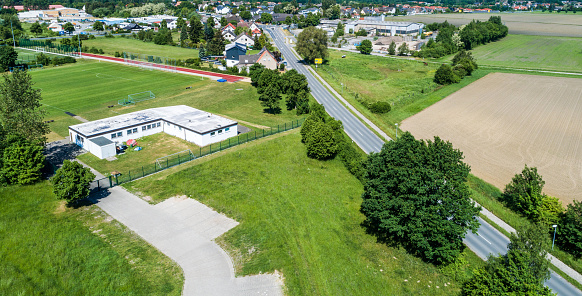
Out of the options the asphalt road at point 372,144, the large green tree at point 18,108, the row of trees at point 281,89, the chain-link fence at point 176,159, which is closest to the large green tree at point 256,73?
the row of trees at point 281,89

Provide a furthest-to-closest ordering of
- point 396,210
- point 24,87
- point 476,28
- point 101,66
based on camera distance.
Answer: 1. point 476,28
2. point 101,66
3. point 24,87
4. point 396,210

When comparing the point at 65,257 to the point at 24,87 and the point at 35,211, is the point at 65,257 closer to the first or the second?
the point at 35,211

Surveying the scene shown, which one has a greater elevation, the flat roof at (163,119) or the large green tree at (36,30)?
the large green tree at (36,30)

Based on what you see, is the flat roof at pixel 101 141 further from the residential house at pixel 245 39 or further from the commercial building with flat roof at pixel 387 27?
the commercial building with flat roof at pixel 387 27

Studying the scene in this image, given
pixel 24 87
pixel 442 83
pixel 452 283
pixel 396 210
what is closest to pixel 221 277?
pixel 396 210

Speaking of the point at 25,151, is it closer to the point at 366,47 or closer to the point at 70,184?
the point at 70,184

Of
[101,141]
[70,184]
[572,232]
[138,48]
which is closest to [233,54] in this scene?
[138,48]
